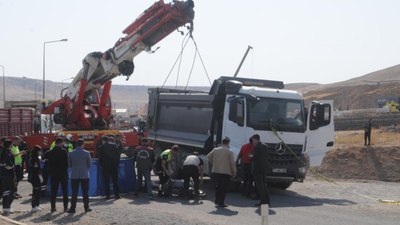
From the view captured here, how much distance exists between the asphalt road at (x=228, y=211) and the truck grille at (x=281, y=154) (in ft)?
3.13

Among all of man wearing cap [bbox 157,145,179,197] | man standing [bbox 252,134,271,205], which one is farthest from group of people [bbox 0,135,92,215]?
man standing [bbox 252,134,271,205]

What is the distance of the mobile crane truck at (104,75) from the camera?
21.7 metres

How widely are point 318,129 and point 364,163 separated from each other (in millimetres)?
12594

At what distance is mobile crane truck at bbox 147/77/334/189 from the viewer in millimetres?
16812

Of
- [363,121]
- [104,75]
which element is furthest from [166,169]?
[363,121]

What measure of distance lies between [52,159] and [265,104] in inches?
250

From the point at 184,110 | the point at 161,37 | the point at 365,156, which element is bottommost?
the point at 365,156

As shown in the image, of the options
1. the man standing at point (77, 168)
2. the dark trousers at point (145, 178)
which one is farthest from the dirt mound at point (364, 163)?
the man standing at point (77, 168)

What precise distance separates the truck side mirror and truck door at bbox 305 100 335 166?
203 centimetres

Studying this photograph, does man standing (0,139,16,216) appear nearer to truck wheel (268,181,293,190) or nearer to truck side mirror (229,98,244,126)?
truck side mirror (229,98,244,126)

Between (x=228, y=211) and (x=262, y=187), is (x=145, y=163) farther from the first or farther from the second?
(x=262, y=187)

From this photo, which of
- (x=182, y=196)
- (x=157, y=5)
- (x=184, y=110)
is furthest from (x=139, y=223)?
(x=157, y=5)

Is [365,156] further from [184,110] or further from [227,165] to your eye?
[227,165]

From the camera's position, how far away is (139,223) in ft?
39.9
